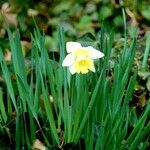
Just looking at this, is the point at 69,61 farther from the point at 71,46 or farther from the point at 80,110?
the point at 80,110

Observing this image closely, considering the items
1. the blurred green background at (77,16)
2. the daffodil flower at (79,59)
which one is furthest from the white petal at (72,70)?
the blurred green background at (77,16)

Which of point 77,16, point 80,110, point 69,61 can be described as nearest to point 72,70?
point 69,61

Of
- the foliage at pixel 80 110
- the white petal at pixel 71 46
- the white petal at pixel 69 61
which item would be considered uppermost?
the white petal at pixel 71 46

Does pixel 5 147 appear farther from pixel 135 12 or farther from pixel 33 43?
pixel 135 12

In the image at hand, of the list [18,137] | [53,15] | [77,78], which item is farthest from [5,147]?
[53,15]

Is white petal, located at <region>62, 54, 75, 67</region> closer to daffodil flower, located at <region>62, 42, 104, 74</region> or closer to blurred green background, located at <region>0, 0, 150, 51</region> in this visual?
daffodil flower, located at <region>62, 42, 104, 74</region>

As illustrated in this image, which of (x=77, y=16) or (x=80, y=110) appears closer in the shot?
(x=80, y=110)

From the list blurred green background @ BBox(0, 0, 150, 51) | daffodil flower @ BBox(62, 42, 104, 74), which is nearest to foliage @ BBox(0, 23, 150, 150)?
daffodil flower @ BBox(62, 42, 104, 74)

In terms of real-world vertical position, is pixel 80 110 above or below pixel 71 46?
below

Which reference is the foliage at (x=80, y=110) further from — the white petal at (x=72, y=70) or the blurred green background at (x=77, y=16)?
the blurred green background at (x=77, y=16)
